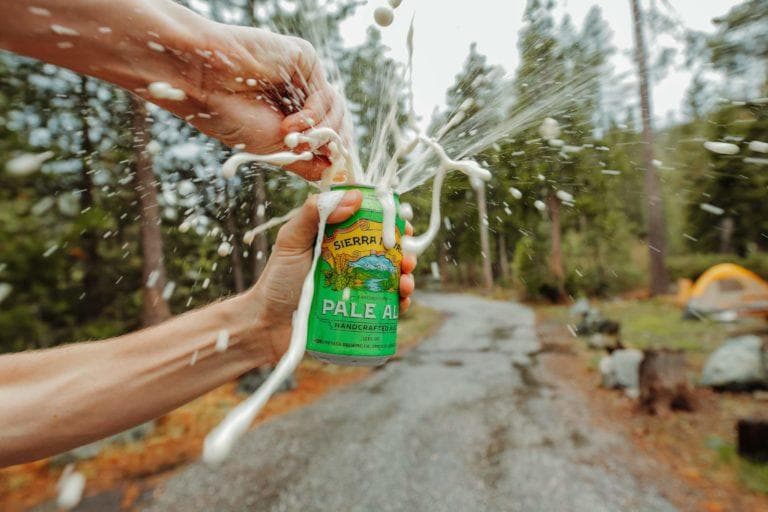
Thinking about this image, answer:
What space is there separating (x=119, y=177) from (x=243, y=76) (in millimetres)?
5866

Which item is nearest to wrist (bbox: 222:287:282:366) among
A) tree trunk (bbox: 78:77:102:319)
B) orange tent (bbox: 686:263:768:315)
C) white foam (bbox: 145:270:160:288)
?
tree trunk (bbox: 78:77:102:319)

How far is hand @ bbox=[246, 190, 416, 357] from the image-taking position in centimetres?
165

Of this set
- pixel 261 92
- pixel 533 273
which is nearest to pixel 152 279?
pixel 261 92

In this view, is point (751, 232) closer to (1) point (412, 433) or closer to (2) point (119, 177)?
(1) point (412, 433)

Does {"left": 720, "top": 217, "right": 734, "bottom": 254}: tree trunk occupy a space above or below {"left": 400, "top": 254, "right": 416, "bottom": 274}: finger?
above

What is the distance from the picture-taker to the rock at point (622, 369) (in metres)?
7.45

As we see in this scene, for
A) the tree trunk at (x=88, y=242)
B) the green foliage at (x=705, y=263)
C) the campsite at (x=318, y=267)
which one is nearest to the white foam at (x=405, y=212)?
the campsite at (x=318, y=267)

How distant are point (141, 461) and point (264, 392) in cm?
548

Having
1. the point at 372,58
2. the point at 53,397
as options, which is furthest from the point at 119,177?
the point at 53,397

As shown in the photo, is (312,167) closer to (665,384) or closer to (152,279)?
(152,279)

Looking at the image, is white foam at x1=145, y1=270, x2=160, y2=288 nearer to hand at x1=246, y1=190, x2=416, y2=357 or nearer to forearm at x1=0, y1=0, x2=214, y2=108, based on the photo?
forearm at x1=0, y1=0, x2=214, y2=108

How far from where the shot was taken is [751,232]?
26.3 m

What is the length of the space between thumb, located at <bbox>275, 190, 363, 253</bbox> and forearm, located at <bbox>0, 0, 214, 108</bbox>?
32.5 inches

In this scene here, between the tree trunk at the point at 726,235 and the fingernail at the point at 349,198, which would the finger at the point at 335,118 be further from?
the tree trunk at the point at 726,235
